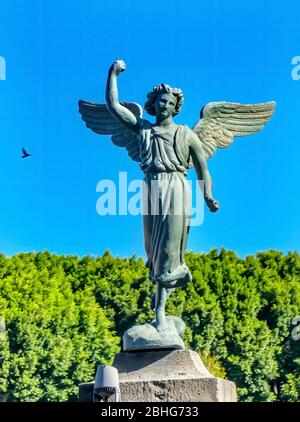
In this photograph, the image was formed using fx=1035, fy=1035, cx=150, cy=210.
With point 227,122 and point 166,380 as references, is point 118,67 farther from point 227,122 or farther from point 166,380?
point 166,380

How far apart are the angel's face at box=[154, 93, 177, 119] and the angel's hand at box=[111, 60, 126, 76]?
674mm

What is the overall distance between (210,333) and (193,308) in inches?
51.8

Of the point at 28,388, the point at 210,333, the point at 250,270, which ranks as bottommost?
the point at 28,388

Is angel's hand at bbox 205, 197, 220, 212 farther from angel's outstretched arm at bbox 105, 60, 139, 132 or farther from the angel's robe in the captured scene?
angel's outstretched arm at bbox 105, 60, 139, 132

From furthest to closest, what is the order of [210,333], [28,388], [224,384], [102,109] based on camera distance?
[210,333]
[28,388]
[102,109]
[224,384]

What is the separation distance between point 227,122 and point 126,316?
3082 centimetres

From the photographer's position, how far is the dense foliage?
4231 centimetres

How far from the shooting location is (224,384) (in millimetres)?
13461

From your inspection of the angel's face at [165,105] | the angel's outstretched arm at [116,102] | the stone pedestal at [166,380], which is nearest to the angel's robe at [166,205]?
the angel's face at [165,105]

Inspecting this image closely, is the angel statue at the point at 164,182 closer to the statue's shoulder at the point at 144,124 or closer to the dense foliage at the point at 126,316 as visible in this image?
the statue's shoulder at the point at 144,124

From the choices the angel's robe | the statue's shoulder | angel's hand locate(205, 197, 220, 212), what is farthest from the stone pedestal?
the statue's shoulder

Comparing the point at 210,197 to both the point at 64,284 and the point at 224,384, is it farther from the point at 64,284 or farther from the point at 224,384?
the point at 64,284

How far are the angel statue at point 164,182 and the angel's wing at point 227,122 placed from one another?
0.02 m
